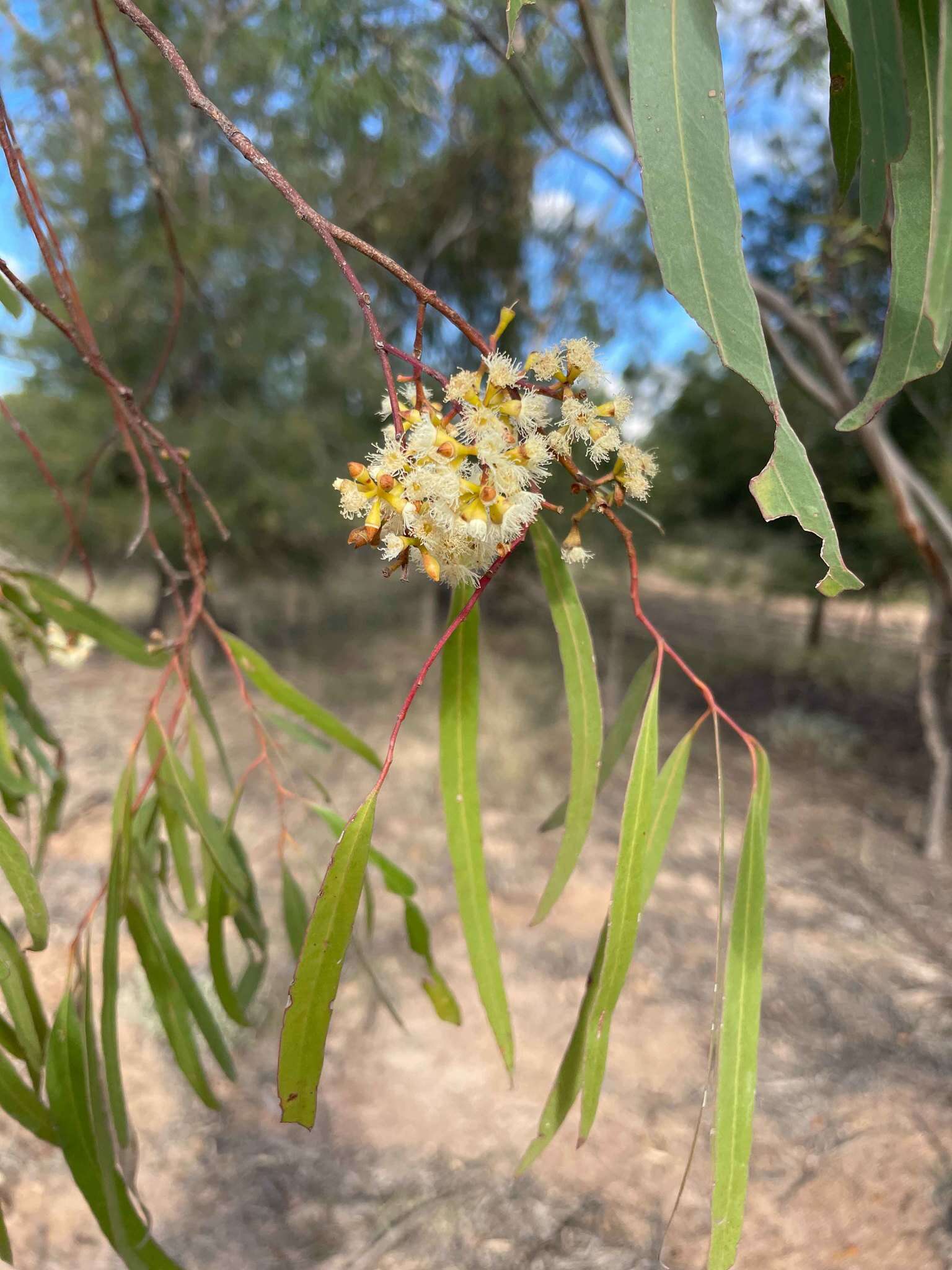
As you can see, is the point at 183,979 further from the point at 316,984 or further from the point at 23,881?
the point at 316,984

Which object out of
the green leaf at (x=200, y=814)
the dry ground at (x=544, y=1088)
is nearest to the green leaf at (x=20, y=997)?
the green leaf at (x=200, y=814)

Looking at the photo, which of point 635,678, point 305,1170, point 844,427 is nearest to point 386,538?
point 844,427

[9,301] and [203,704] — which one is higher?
[9,301]

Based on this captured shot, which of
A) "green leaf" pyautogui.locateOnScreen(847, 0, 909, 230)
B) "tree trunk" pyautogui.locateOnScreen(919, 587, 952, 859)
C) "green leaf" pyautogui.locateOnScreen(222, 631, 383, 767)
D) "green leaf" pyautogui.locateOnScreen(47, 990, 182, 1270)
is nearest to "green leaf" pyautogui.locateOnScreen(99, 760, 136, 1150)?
"green leaf" pyautogui.locateOnScreen(47, 990, 182, 1270)

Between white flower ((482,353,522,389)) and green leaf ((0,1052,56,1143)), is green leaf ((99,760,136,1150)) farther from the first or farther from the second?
white flower ((482,353,522,389))

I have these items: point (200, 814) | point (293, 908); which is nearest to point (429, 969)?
point (293, 908)

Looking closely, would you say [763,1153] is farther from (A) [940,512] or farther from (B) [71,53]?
(B) [71,53]

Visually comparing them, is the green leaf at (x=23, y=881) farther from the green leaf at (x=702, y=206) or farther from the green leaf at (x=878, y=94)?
the green leaf at (x=878, y=94)
